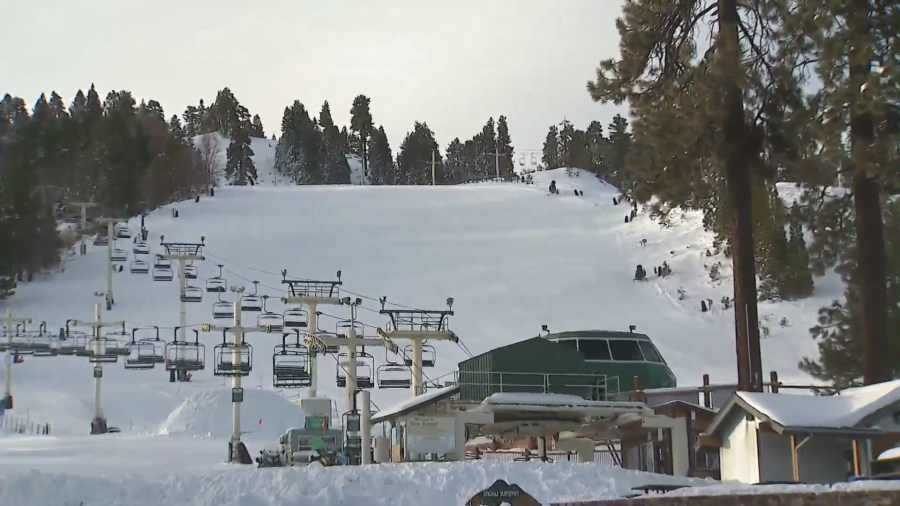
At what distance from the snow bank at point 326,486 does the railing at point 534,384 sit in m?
10.1

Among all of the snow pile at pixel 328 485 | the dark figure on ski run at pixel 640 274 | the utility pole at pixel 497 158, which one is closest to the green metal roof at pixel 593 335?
the snow pile at pixel 328 485

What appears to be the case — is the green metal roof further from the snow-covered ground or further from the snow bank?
the snow bank

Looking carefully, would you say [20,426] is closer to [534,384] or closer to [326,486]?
[534,384]

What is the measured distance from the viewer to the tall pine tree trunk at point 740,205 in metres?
22.2

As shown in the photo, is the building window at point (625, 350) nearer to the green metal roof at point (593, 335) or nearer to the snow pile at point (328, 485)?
the green metal roof at point (593, 335)

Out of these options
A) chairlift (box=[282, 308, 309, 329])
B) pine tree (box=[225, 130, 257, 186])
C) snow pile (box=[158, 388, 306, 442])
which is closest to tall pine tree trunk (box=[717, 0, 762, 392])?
chairlift (box=[282, 308, 309, 329])

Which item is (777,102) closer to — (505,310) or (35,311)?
(505,310)

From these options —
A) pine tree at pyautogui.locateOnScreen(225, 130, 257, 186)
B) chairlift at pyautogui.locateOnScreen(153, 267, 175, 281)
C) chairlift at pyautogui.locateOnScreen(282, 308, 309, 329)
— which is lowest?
chairlift at pyautogui.locateOnScreen(282, 308, 309, 329)

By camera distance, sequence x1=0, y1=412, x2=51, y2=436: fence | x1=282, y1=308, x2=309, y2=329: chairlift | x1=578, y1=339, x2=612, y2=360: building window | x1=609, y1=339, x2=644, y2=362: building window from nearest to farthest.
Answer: x1=578, y1=339, x2=612, y2=360: building window, x1=609, y1=339, x2=644, y2=362: building window, x1=282, y1=308, x2=309, y2=329: chairlift, x1=0, y1=412, x2=51, y2=436: fence

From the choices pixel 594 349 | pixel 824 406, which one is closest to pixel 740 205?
pixel 824 406

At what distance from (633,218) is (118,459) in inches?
2380

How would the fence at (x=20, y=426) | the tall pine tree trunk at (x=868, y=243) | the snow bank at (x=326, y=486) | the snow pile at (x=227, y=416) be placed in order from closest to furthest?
the snow bank at (x=326, y=486)
the tall pine tree trunk at (x=868, y=243)
the snow pile at (x=227, y=416)
the fence at (x=20, y=426)

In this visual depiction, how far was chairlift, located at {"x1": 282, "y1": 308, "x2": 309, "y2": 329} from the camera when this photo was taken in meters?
35.7

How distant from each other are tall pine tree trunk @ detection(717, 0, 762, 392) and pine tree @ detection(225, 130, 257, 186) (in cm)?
12714
